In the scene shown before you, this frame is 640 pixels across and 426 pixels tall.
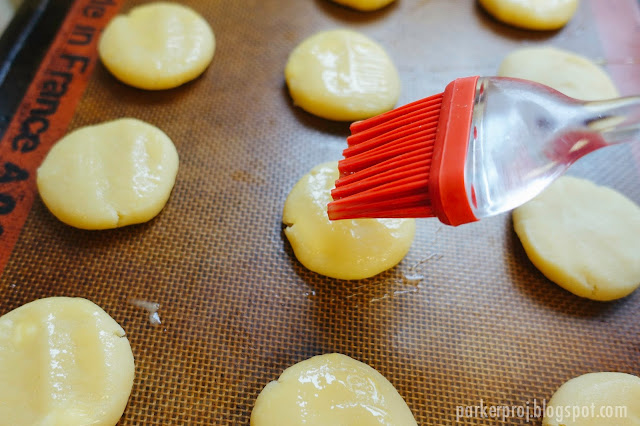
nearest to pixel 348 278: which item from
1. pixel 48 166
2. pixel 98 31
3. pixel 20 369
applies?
pixel 20 369

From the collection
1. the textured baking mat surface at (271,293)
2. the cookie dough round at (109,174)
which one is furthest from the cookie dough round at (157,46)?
the cookie dough round at (109,174)

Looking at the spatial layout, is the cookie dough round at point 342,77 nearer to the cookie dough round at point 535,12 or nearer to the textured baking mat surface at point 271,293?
the textured baking mat surface at point 271,293

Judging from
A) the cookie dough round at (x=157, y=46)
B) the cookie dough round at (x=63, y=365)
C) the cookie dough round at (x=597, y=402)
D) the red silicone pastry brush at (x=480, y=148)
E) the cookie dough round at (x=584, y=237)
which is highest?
the red silicone pastry brush at (x=480, y=148)

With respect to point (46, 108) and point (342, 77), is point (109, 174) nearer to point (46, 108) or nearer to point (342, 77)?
point (46, 108)

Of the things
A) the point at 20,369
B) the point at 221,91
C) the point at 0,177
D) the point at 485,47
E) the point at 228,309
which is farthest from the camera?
the point at 485,47

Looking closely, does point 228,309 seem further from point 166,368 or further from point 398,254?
point 398,254

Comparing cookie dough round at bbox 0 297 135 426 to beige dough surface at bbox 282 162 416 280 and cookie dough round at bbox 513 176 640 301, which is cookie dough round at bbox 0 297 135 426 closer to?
beige dough surface at bbox 282 162 416 280

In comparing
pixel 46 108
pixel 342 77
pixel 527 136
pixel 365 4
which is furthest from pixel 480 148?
pixel 46 108
